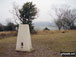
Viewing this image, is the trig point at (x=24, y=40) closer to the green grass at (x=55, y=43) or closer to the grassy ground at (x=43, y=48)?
the grassy ground at (x=43, y=48)

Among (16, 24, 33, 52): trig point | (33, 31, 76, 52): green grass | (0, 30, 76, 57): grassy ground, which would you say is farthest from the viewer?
(33, 31, 76, 52): green grass

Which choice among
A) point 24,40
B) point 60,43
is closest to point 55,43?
point 60,43

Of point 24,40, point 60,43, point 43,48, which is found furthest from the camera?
point 60,43

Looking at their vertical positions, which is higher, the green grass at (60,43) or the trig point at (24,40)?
the trig point at (24,40)

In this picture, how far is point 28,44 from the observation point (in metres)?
9.20

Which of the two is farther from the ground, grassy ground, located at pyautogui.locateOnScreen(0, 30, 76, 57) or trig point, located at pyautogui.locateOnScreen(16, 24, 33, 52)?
trig point, located at pyautogui.locateOnScreen(16, 24, 33, 52)

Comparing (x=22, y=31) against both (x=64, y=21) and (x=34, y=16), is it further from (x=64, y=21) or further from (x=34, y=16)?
(x=64, y=21)

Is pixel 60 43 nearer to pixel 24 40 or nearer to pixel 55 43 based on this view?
pixel 55 43

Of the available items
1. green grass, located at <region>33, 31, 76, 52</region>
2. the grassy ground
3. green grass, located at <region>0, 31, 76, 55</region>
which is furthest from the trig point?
green grass, located at <region>33, 31, 76, 52</region>

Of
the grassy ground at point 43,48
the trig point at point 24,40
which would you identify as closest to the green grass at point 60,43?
the grassy ground at point 43,48

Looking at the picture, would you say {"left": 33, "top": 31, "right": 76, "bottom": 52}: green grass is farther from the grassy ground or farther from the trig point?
the trig point

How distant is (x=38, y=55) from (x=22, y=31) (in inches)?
80.4

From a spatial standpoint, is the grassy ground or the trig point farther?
the trig point

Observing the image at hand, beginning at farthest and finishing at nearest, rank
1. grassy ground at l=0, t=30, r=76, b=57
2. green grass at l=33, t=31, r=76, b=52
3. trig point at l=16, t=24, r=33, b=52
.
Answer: green grass at l=33, t=31, r=76, b=52
trig point at l=16, t=24, r=33, b=52
grassy ground at l=0, t=30, r=76, b=57
